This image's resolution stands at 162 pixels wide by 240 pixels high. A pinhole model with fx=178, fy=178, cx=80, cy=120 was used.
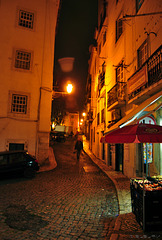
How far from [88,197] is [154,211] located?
3271 millimetres

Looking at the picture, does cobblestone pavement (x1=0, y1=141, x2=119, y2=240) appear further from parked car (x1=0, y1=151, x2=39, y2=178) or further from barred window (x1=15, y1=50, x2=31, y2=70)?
barred window (x1=15, y1=50, x2=31, y2=70)

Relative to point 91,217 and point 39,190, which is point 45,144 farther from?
point 91,217

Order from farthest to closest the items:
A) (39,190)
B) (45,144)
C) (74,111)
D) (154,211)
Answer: (74,111) → (45,144) → (39,190) → (154,211)

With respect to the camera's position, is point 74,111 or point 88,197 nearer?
point 88,197

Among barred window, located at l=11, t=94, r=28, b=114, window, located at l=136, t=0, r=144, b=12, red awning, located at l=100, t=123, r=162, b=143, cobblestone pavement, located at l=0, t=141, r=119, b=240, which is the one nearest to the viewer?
red awning, located at l=100, t=123, r=162, b=143

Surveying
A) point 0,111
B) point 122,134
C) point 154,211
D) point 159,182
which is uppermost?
point 0,111

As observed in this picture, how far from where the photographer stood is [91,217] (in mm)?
5156

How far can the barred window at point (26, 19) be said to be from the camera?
15.0m

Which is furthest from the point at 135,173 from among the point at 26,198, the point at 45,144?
the point at 45,144

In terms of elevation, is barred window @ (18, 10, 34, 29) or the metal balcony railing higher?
barred window @ (18, 10, 34, 29)

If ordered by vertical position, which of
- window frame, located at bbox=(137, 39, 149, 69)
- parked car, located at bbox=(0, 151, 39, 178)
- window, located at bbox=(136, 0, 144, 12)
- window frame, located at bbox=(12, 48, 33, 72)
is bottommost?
parked car, located at bbox=(0, 151, 39, 178)

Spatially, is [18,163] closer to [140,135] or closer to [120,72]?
[140,135]

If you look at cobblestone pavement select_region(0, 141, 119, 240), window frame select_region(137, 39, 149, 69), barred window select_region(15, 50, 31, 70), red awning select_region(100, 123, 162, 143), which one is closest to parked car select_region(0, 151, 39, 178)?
cobblestone pavement select_region(0, 141, 119, 240)

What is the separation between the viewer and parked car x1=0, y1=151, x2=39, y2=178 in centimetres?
965
